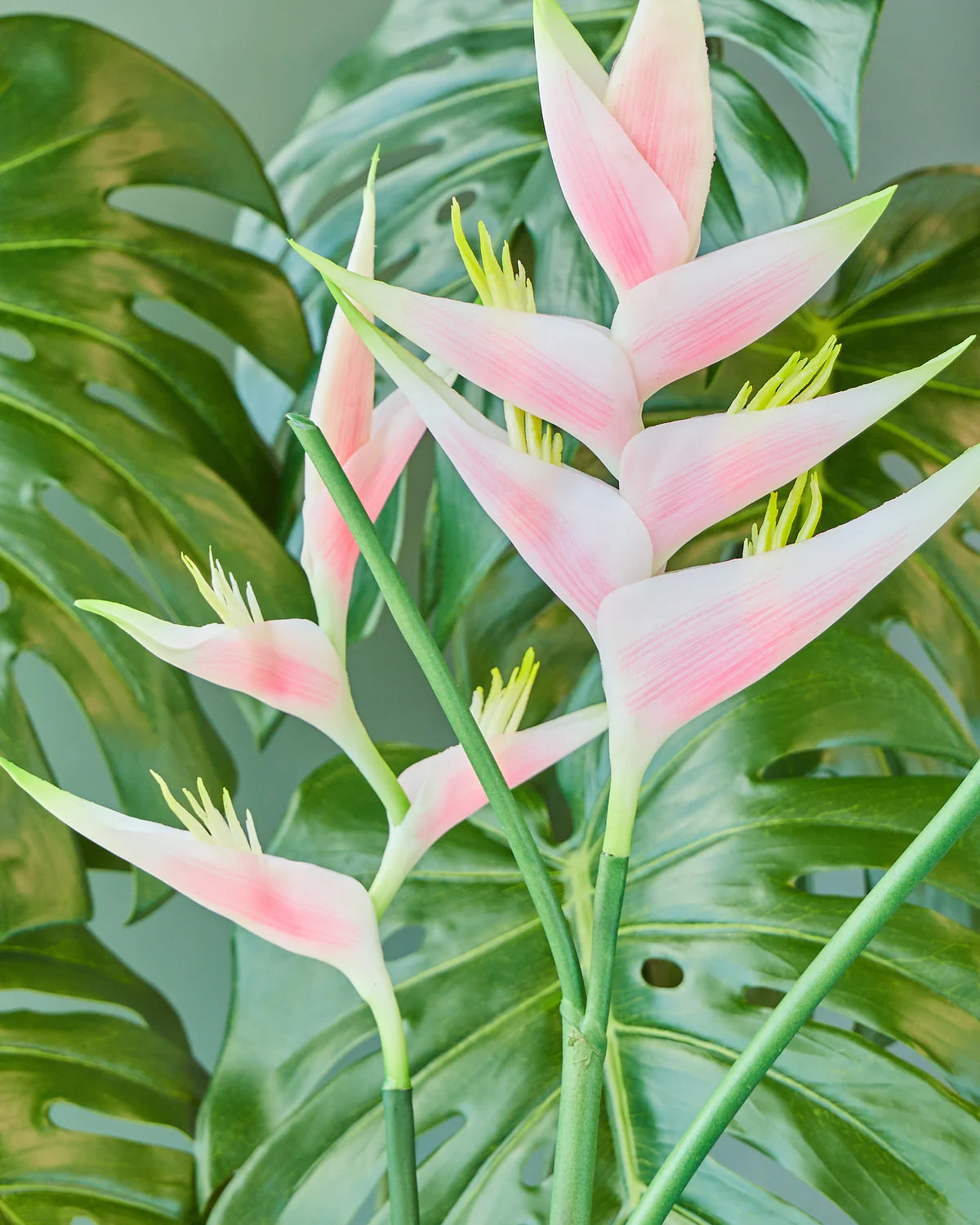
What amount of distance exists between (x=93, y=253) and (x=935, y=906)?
802 millimetres

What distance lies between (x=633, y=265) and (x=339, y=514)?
0.13m

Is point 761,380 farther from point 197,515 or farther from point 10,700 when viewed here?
point 10,700

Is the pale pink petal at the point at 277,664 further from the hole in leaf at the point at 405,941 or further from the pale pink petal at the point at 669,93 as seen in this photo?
the hole in leaf at the point at 405,941

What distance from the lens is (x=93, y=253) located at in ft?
2.31

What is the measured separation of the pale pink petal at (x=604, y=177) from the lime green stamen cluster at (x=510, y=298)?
0.03 m

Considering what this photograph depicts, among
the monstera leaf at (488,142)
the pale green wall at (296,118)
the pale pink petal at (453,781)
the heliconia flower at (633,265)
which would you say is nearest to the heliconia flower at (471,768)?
the pale pink petal at (453,781)

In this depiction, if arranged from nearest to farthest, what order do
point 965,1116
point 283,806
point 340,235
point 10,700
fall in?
point 965,1116, point 10,700, point 340,235, point 283,806

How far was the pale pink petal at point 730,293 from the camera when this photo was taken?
Answer: 0.26m

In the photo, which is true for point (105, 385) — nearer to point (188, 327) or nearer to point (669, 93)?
point (188, 327)

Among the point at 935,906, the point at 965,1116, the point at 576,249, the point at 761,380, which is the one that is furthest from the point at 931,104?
the point at 965,1116

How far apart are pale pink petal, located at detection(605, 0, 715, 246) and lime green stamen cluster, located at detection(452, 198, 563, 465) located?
5 cm

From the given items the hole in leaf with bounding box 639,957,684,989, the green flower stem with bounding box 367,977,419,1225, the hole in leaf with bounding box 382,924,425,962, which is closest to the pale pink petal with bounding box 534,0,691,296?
the green flower stem with bounding box 367,977,419,1225

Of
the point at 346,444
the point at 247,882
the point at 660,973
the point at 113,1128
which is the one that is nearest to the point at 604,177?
the point at 346,444

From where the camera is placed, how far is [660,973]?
754mm
